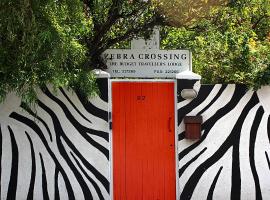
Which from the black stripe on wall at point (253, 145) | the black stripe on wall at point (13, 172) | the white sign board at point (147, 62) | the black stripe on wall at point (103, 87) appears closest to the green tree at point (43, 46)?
the black stripe on wall at point (103, 87)

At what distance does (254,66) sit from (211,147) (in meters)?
1.52

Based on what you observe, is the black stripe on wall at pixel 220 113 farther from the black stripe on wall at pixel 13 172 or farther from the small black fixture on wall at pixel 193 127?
the black stripe on wall at pixel 13 172

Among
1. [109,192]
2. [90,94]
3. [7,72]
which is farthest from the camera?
[109,192]

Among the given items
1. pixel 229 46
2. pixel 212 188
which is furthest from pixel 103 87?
pixel 212 188

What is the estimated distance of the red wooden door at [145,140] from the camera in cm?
820

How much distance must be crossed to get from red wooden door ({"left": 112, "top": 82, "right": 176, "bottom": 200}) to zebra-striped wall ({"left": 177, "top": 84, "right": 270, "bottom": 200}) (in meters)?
0.28

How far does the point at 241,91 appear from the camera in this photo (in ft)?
26.8

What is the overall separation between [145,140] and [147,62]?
1.36 meters

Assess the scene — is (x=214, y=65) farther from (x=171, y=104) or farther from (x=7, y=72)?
(x=7, y=72)

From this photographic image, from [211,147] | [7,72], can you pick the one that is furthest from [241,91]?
[7,72]

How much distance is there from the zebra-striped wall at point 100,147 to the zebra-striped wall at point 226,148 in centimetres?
2

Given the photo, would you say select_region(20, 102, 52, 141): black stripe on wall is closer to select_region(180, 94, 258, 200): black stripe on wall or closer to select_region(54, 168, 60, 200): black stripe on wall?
select_region(54, 168, 60, 200): black stripe on wall

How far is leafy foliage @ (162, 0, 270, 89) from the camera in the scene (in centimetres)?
805

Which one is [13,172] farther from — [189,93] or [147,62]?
[189,93]
